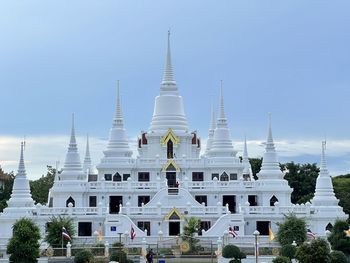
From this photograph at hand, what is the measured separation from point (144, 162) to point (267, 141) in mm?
11448

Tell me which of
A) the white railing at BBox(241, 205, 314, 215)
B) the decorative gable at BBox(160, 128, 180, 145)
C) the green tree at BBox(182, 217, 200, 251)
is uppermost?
the decorative gable at BBox(160, 128, 180, 145)

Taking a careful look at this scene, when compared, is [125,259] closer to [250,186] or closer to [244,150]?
[250,186]

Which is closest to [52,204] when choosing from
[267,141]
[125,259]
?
[267,141]

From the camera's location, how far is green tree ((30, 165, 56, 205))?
3976 inches

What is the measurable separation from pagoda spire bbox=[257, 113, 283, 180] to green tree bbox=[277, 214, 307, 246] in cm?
1188

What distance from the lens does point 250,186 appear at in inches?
3140

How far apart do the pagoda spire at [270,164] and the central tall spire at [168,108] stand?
8834 millimetres

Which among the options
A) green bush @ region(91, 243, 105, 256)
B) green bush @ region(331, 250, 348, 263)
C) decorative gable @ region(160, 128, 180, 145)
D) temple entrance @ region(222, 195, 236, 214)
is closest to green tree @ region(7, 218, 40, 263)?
green bush @ region(91, 243, 105, 256)

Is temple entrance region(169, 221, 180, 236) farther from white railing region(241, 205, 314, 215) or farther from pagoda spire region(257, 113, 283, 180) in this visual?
pagoda spire region(257, 113, 283, 180)

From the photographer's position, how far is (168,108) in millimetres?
87875

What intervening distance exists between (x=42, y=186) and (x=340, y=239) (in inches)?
1968

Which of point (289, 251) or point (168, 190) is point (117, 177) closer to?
point (168, 190)

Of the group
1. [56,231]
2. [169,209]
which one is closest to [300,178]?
[169,209]

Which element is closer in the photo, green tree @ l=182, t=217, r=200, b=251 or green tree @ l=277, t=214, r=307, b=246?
green tree @ l=277, t=214, r=307, b=246
